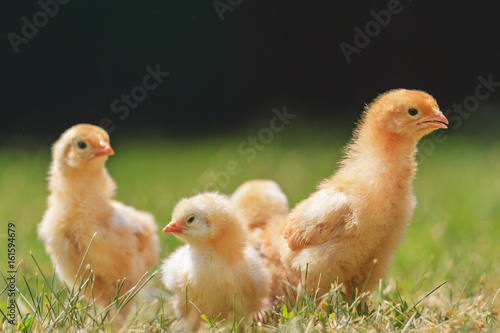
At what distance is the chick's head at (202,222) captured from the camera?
8.89 ft

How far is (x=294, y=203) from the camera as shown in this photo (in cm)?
534

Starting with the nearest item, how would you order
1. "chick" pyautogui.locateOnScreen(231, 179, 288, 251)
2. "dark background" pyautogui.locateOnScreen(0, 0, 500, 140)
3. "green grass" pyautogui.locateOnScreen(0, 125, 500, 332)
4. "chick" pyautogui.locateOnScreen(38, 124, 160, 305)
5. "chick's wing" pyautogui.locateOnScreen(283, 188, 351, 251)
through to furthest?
"green grass" pyautogui.locateOnScreen(0, 125, 500, 332)
"chick's wing" pyautogui.locateOnScreen(283, 188, 351, 251)
"chick" pyautogui.locateOnScreen(38, 124, 160, 305)
"chick" pyautogui.locateOnScreen(231, 179, 288, 251)
"dark background" pyautogui.locateOnScreen(0, 0, 500, 140)

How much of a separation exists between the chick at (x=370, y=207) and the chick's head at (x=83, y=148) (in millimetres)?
1073

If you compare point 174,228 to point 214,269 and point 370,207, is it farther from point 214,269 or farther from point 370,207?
point 370,207

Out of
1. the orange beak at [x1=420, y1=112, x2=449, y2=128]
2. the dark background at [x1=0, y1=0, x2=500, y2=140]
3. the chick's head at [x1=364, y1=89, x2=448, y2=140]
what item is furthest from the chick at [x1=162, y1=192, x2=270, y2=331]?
the dark background at [x1=0, y1=0, x2=500, y2=140]

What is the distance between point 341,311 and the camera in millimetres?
2572

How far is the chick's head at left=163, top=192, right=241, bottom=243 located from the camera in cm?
271

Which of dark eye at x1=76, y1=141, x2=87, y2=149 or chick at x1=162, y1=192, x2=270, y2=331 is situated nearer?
chick at x1=162, y1=192, x2=270, y2=331

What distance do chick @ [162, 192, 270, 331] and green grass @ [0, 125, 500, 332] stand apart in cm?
11

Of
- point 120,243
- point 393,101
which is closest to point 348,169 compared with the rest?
point 393,101

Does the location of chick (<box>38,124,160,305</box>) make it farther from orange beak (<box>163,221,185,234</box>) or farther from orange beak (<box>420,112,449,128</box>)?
orange beak (<box>420,112,449,128</box>)

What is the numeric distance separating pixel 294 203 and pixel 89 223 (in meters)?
2.58

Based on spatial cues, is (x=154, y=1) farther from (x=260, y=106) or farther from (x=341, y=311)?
(x=341, y=311)

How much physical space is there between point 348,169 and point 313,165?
4.22 meters
